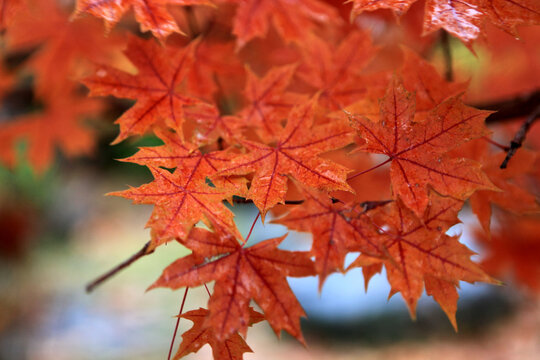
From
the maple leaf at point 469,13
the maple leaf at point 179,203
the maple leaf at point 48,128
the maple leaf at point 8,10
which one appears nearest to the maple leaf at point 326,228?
the maple leaf at point 179,203

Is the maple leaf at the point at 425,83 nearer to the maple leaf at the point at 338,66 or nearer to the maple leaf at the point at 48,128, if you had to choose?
the maple leaf at the point at 338,66

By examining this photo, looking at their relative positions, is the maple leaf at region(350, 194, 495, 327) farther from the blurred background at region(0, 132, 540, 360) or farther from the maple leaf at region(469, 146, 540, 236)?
the blurred background at region(0, 132, 540, 360)

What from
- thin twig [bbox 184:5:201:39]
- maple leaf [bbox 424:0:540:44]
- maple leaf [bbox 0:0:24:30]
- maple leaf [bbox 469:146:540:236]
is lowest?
maple leaf [bbox 469:146:540:236]

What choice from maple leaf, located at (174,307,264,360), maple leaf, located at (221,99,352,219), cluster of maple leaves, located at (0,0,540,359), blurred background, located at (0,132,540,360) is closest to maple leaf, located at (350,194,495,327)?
cluster of maple leaves, located at (0,0,540,359)

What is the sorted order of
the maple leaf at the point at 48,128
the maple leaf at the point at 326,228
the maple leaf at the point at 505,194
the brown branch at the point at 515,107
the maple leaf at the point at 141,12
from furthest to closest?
the maple leaf at the point at 48,128 → the brown branch at the point at 515,107 → the maple leaf at the point at 505,194 → the maple leaf at the point at 141,12 → the maple leaf at the point at 326,228

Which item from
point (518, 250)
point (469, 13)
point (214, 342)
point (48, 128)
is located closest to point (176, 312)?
point (48, 128)

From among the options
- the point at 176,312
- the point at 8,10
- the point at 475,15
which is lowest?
the point at 176,312

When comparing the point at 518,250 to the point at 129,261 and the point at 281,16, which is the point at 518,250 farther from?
the point at 129,261
